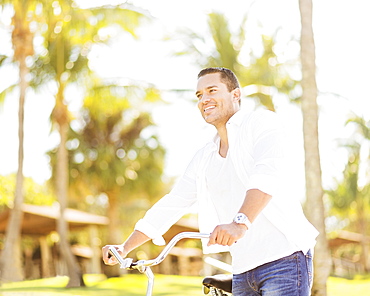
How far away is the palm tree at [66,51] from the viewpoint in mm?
18906

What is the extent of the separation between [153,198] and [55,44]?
12.8 meters

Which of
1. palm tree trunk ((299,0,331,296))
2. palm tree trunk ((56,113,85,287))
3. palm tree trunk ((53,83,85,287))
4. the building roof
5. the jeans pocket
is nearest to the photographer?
the jeans pocket

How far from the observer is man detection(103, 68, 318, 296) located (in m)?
2.81

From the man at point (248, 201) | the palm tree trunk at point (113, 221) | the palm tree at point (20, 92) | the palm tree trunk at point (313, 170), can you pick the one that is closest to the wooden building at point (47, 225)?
the palm tree trunk at point (113, 221)

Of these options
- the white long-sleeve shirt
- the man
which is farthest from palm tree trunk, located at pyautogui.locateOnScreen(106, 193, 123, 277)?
the man

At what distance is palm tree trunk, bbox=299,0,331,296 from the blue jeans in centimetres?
819

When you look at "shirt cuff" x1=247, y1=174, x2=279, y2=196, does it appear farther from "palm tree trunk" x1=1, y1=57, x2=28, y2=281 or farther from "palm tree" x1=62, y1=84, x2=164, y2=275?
"palm tree" x1=62, y1=84, x2=164, y2=275

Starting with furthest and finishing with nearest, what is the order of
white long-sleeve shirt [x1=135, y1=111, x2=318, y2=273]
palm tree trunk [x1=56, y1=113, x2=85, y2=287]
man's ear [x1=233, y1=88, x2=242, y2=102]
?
palm tree trunk [x1=56, y1=113, x2=85, y2=287]
man's ear [x1=233, y1=88, x2=242, y2=102]
white long-sleeve shirt [x1=135, y1=111, x2=318, y2=273]

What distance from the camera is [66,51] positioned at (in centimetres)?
2112

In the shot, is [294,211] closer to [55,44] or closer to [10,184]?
[55,44]

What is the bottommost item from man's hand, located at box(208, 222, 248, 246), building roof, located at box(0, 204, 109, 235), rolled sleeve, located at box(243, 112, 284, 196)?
man's hand, located at box(208, 222, 248, 246)

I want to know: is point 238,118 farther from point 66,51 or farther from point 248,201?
point 66,51

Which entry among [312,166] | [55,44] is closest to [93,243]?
[55,44]

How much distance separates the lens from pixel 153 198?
3181 centimetres
